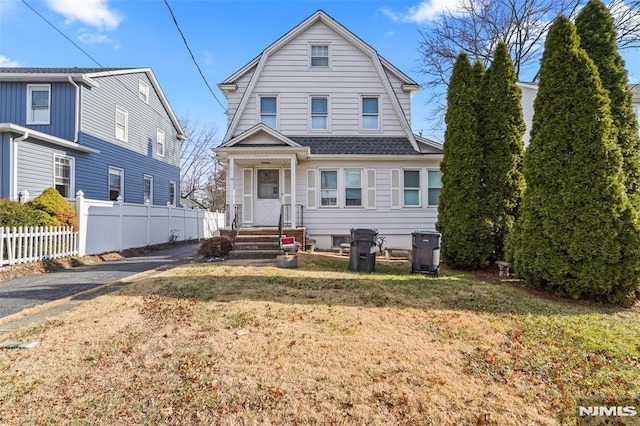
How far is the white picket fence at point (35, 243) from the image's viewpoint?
7562mm

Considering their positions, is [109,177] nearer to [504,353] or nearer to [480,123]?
[480,123]

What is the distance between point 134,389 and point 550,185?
22.0 feet

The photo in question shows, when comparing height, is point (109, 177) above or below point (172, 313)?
above

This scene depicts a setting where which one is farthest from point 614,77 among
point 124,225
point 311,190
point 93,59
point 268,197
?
point 93,59

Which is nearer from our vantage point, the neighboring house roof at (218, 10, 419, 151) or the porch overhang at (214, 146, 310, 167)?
the porch overhang at (214, 146, 310, 167)

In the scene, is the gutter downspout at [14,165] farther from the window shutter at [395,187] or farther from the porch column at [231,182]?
the window shutter at [395,187]

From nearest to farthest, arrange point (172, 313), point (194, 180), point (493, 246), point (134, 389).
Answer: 1. point (134, 389)
2. point (172, 313)
3. point (493, 246)
4. point (194, 180)

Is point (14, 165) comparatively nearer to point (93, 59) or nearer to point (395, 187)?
point (93, 59)

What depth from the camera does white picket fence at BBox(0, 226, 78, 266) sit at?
24.8 ft

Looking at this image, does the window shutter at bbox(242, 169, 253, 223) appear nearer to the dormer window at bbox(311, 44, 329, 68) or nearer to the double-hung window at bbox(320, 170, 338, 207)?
the double-hung window at bbox(320, 170, 338, 207)

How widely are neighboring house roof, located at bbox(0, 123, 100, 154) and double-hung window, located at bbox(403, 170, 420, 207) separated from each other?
42.5 ft

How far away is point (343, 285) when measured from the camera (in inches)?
237

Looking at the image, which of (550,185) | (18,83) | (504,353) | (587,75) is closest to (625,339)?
(504,353)

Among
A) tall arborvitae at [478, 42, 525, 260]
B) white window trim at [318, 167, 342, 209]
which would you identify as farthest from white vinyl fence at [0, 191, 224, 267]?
tall arborvitae at [478, 42, 525, 260]
